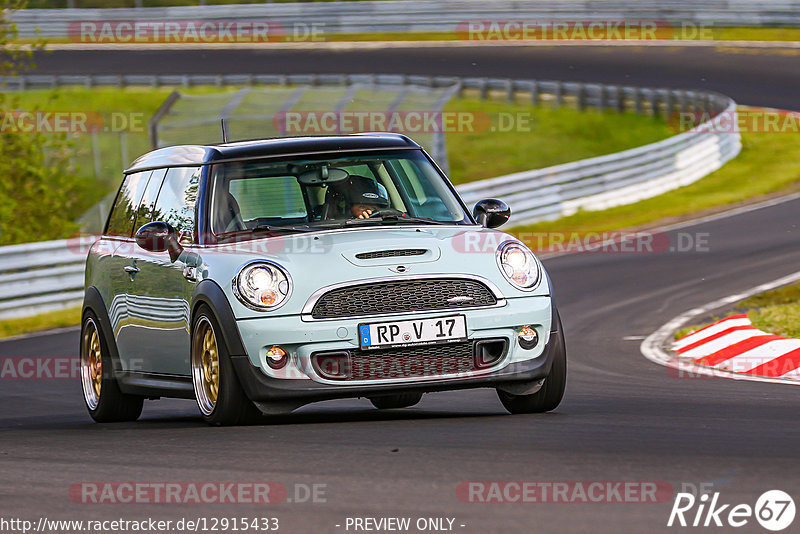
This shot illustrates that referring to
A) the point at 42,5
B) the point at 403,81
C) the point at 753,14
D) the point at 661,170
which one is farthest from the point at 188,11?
the point at 661,170

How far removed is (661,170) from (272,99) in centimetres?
754

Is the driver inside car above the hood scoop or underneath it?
above

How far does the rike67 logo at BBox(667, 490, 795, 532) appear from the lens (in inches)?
175

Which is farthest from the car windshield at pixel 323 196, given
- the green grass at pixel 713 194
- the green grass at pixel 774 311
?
the green grass at pixel 713 194

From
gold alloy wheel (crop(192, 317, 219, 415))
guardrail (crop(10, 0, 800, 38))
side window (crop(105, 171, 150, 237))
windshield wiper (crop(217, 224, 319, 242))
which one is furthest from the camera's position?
guardrail (crop(10, 0, 800, 38))

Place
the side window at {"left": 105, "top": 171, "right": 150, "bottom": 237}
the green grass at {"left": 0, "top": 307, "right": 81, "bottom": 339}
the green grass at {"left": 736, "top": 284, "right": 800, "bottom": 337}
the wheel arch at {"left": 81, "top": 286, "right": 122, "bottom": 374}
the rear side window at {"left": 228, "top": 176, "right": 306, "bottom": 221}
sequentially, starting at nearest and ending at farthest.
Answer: the rear side window at {"left": 228, "top": 176, "right": 306, "bottom": 221}, the wheel arch at {"left": 81, "top": 286, "right": 122, "bottom": 374}, the side window at {"left": 105, "top": 171, "right": 150, "bottom": 237}, the green grass at {"left": 736, "top": 284, "right": 800, "bottom": 337}, the green grass at {"left": 0, "top": 307, "right": 81, "bottom": 339}

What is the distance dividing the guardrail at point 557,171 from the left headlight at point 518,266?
34.3ft

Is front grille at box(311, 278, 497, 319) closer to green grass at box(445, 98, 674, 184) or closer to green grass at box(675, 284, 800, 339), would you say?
green grass at box(675, 284, 800, 339)

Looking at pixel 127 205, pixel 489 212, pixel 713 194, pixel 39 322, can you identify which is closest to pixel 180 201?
pixel 127 205

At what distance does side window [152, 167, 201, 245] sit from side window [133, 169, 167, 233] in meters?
0.07

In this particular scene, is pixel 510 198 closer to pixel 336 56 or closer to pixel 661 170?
pixel 661 170

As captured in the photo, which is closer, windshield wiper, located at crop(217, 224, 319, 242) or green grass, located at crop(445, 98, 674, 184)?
windshield wiper, located at crop(217, 224, 319, 242)

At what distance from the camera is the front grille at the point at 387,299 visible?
7059 millimetres

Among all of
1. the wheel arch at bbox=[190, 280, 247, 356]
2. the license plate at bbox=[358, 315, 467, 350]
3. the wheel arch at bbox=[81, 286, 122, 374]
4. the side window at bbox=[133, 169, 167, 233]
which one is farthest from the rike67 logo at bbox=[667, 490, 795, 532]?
the wheel arch at bbox=[81, 286, 122, 374]
